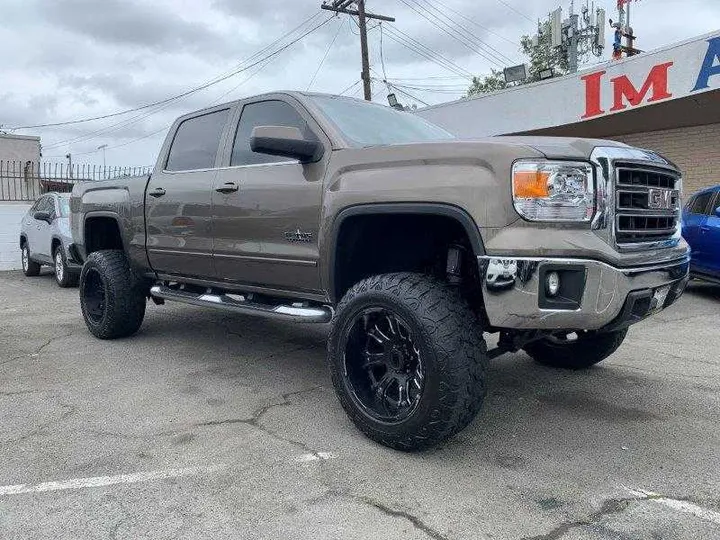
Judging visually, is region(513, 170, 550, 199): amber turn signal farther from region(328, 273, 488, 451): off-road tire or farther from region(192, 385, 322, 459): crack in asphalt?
region(192, 385, 322, 459): crack in asphalt

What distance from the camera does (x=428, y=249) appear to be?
392cm

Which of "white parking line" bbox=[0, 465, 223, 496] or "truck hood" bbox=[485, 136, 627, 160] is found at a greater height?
"truck hood" bbox=[485, 136, 627, 160]

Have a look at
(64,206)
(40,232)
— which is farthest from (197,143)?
(40,232)

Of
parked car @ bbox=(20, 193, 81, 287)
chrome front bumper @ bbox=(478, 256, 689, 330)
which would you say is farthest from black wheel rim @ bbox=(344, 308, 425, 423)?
parked car @ bbox=(20, 193, 81, 287)

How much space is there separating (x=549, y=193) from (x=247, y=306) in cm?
237

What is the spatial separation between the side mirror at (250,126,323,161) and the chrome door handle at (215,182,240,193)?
2.32ft

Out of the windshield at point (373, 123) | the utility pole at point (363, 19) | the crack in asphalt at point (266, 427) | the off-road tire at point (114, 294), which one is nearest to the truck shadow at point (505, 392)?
the crack in asphalt at point (266, 427)

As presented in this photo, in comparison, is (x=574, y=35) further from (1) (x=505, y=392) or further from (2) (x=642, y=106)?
(1) (x=505, y=392)

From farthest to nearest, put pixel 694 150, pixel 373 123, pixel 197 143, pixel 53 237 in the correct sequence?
pixel 694 150 → pixel 53 237 → pixel 197 143 → pixel 373 123

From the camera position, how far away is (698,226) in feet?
28.2

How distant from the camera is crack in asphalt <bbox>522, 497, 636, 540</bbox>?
254 cm

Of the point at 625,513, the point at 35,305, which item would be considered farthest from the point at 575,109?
the point at 625,513

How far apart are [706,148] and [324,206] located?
34.2 ft

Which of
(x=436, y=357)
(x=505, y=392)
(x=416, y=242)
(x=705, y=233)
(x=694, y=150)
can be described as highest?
(x=694, y=150)
